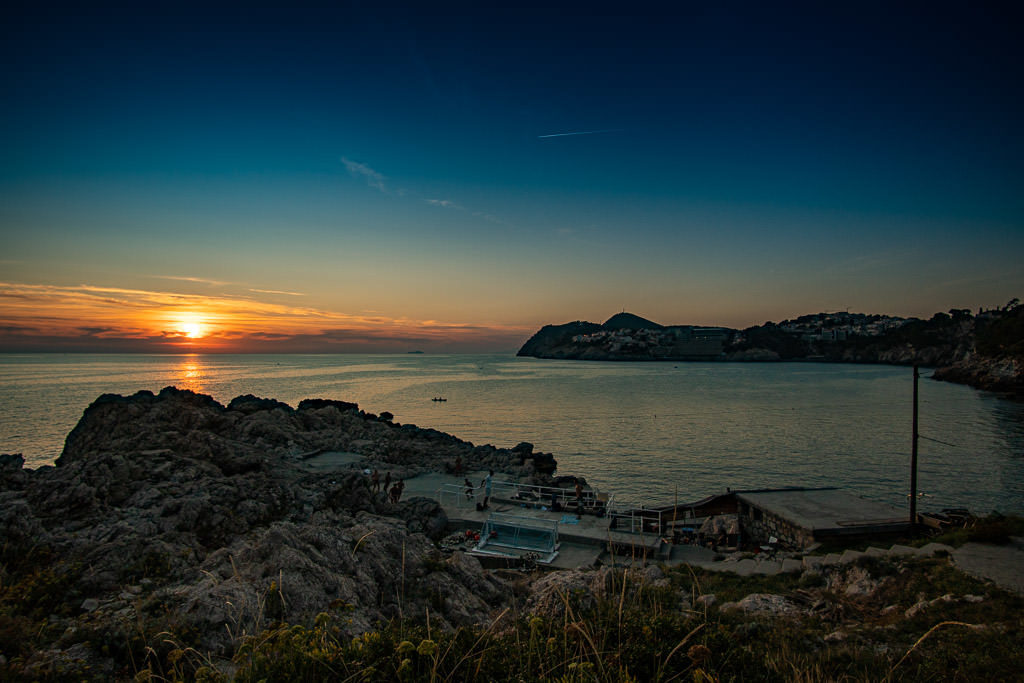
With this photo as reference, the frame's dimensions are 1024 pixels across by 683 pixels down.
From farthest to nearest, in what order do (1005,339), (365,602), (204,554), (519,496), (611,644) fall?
(1005,339) < (519,496) < (204,554) < (365,602) < (611,644)

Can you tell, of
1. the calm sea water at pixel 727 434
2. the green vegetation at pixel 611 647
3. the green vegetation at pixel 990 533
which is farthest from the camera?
the calm sea water at pixel 727 434

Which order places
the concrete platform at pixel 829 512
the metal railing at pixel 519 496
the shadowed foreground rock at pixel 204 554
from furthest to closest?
the metal railing at pixel 519 496 → the concrete platform at pixel 829 512 → the shadowed foreground rock at pixel 204 554

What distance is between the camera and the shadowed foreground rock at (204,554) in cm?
546

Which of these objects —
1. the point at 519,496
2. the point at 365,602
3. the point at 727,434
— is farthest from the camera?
the point at 727,434

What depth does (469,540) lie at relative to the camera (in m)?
16.1

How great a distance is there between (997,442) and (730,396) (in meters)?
38.2

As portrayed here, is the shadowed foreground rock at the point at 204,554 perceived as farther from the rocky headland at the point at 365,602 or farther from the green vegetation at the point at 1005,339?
the green vegetation at the point at 1005,339

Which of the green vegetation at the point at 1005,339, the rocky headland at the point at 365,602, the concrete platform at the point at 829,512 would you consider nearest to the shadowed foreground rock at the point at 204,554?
the rocky headland at the point at 365,602

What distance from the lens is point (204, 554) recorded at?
987 cm

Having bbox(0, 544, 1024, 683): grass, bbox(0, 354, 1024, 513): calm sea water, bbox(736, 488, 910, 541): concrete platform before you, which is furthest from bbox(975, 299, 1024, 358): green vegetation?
bbox(0, 544, 1024, 683): grass

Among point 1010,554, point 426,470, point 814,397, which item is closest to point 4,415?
point 426,470

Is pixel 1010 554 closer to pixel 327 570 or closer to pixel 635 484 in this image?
pixel 327 570

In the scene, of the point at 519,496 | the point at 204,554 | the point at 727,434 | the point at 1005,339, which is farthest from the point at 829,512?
the point at 1005,339

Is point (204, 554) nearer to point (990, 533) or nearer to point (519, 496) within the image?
point (519, 496)
